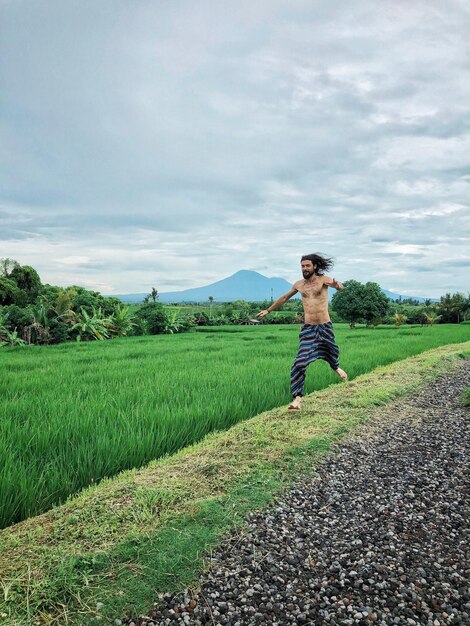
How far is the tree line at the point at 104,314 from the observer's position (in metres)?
22.8

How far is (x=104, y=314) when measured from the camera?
97.5 ft

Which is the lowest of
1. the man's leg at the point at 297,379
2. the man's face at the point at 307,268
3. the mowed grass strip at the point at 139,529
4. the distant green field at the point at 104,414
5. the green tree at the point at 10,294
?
the mowed grass strip at the point at 139,529

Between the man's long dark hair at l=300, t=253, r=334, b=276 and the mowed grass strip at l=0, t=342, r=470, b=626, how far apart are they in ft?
7.47

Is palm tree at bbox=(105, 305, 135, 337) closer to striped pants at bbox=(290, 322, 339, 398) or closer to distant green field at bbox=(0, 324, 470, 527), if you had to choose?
distant green field at bbox=(0, 324, 470, 527)

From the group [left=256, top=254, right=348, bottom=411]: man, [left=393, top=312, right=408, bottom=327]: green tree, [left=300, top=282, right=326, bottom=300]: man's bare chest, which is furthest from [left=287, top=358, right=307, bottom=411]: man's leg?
[left=393, top=312, right=408, bottom=327]: green tree

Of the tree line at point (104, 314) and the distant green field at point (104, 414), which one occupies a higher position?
the tree line at point (104, 314)

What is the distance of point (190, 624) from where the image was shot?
6.84ft

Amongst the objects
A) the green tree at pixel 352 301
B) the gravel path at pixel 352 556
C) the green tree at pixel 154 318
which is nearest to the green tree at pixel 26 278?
the green tree at pixel 154 318

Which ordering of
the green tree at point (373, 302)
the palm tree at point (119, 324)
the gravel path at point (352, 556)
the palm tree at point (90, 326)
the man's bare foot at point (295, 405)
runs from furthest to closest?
the green tree at point (373, 302), the palm tree at point (119, 324), the palm tree at point (90, 326), the man's bare foot at point (295, 405), the gravel path at point (352, 556)

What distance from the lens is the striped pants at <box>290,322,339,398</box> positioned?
5.85 m

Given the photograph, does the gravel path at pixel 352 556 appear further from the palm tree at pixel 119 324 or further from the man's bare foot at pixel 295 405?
the palm tree at pixel 119 324

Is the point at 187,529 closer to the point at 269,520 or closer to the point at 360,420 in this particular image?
the point at 269,520

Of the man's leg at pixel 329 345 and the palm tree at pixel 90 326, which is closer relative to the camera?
the man's leg at pixel 329 345

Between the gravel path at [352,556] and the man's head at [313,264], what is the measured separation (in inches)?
98.4
